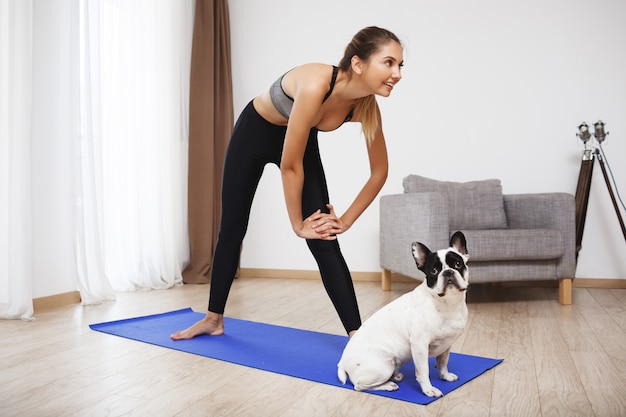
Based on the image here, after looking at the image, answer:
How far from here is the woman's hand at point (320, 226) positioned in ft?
6.30

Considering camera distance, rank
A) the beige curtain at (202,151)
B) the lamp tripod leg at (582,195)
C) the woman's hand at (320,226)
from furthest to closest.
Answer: the beige curtain at (202,151)
the lamp tripod leg at (582,195)
the woman's hand at (320,226)

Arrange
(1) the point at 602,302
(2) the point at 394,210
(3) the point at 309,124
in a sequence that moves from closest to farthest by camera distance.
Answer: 1. (3) the point at 309,124
2. (1) the point at 602,302
3. (2) the point at 394,210

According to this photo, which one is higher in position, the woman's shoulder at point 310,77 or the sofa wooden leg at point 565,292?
the woman's shoulder at point 310,77

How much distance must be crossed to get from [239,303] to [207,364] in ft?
4.51

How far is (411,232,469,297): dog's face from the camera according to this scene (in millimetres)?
1486

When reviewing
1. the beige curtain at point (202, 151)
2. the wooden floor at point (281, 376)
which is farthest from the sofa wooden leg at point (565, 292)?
the beige curtain at point (202, 151)

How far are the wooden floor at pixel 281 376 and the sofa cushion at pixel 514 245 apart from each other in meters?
0.30

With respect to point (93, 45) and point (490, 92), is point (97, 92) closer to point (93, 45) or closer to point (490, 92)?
point (93, 45)

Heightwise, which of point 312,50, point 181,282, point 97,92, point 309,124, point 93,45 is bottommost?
point 181,282

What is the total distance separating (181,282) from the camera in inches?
166

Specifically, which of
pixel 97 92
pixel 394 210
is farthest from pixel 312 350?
pixel 97 92

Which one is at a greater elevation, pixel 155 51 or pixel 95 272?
pixel 155 51

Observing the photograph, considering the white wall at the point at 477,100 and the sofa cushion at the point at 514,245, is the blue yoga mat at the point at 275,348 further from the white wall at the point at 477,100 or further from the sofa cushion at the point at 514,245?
the white wall at the point at 477,100

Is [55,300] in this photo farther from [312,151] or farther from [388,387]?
[388,387]
